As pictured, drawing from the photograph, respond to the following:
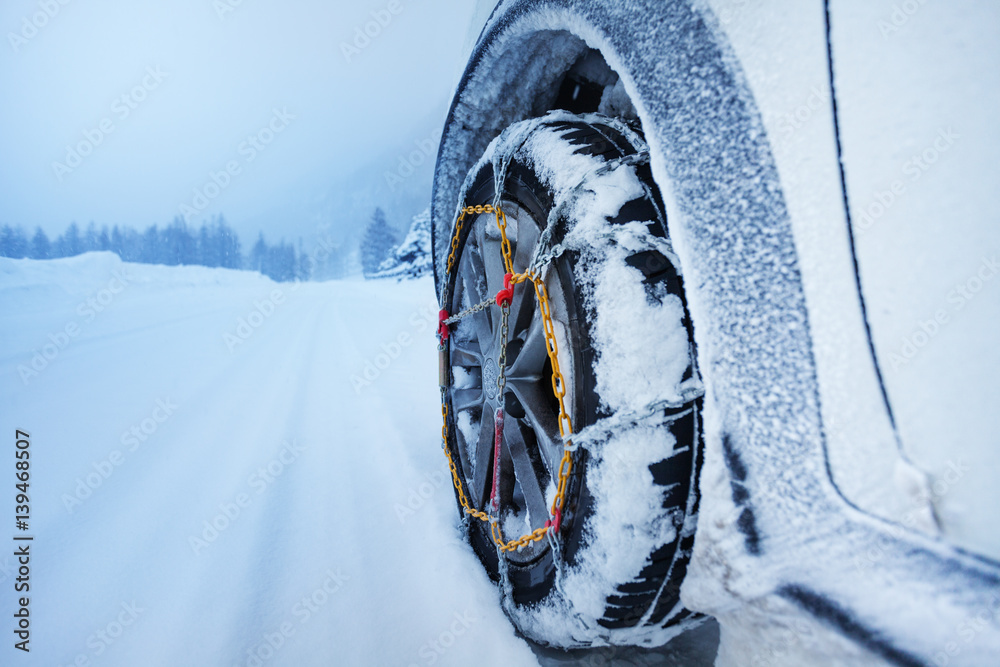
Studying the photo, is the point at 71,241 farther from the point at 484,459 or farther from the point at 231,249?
the point at 484,459

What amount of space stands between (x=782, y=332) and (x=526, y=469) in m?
0.75

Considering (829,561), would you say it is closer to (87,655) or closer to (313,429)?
(87,655)

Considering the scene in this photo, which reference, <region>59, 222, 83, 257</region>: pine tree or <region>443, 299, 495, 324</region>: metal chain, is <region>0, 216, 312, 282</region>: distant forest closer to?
<region>59, 222, 83, 257</region>: pine tree

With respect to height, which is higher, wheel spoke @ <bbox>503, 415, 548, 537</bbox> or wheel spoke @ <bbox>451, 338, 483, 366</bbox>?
wheel spoke @ <bbox>451, 338, 483, 366</bbox>

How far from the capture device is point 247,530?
1454 mm


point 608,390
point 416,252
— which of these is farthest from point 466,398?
point 416,252

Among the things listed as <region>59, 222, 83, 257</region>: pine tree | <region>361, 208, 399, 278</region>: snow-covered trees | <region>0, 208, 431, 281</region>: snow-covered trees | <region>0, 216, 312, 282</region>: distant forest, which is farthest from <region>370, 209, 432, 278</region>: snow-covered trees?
<region>59, 222, 83, 257</region>: pine tree

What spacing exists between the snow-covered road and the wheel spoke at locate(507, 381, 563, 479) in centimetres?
54

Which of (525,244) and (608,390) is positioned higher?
(525,244)

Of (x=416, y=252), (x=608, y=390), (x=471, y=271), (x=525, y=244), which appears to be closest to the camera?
(x=608, y=390)

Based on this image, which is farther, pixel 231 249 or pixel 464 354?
pixel 231 249

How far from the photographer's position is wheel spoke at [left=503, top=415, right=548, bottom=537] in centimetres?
103

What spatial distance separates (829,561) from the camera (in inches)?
17.5

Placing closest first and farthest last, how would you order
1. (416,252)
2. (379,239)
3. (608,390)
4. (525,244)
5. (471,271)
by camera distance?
(608,390)
(525,244)
(471,271)
(416,252)
(379,239)
